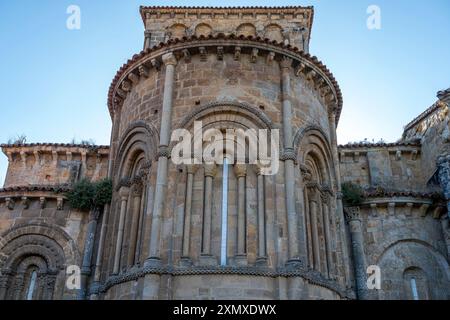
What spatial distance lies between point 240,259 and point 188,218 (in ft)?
4.72

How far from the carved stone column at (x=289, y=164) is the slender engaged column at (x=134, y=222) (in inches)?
Result: 143

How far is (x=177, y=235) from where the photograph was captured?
10844 millimetres

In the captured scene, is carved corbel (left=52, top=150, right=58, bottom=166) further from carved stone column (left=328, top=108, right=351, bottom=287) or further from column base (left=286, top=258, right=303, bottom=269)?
column base (left=286, top=258, right=303, bottom=269)

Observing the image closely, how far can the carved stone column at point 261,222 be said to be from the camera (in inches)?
417

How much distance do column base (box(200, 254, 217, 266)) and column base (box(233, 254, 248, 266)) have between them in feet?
1.42

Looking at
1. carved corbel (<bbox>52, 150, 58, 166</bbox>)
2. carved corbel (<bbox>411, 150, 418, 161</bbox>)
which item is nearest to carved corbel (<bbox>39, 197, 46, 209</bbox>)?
carved corbel (<bbox>52, 150, 58, 166</bbox>)

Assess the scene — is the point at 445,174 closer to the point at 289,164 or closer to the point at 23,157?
the point at 289,164

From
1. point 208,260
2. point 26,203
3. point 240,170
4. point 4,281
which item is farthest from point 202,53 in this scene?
point 4,281

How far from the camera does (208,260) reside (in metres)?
10.6

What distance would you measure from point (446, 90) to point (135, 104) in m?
11.0

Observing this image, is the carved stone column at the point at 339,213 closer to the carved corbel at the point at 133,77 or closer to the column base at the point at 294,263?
the column base at the point at 294,263

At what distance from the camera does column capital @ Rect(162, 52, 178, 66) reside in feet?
42.1

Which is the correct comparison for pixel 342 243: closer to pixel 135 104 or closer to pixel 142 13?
pixel 135 104

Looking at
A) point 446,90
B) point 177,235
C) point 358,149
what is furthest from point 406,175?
point 177,235
